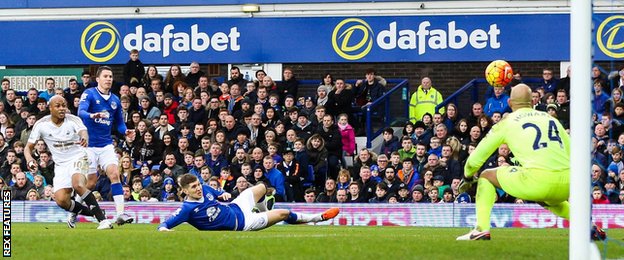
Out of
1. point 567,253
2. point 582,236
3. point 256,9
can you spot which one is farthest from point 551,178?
point 256,9

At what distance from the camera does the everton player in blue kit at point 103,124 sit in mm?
17781

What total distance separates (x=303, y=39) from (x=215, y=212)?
11.4 meters

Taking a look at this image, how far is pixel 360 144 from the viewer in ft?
85.4

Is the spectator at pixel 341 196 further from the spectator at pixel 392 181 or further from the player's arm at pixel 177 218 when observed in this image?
the player's arm at pixel 177 218

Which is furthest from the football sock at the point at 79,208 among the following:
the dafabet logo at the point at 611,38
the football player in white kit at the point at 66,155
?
the dafabet logo at the point at 611,38

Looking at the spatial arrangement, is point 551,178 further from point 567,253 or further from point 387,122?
point 387,122

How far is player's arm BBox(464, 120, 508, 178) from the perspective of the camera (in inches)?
501

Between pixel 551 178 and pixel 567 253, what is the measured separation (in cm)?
71

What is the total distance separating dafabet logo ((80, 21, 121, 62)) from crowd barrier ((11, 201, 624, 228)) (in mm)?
4909

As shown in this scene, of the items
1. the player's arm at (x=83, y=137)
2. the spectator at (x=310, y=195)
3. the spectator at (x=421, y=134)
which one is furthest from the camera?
the spectator at (x=421, y=134)

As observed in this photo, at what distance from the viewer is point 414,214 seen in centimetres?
2186

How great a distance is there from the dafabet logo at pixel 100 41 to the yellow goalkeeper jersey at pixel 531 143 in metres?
15.9

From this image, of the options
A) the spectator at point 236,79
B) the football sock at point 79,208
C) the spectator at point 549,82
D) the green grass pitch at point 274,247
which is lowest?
the green grass pitch at point 274,247

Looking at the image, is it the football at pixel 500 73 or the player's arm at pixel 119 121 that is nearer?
the player's arm at pixel 119 121
